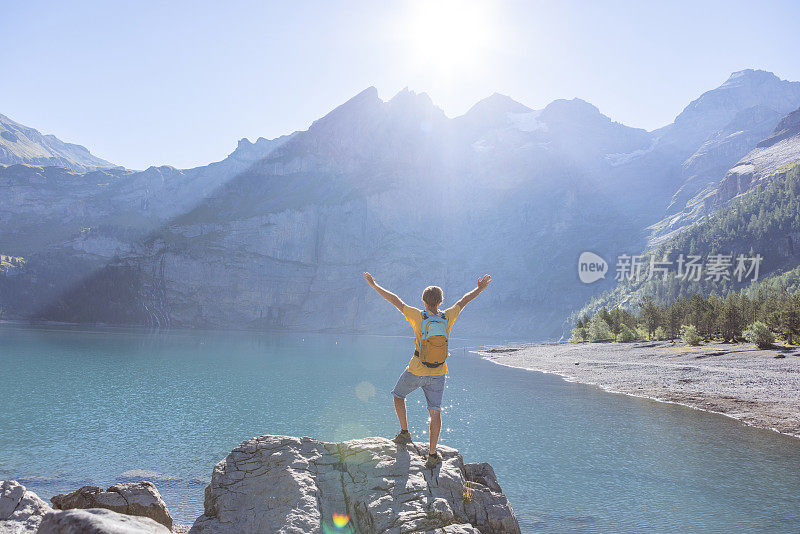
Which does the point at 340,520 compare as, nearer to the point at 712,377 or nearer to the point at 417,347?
the point at 417,347

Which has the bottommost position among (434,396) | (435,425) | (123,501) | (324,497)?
(123,501)

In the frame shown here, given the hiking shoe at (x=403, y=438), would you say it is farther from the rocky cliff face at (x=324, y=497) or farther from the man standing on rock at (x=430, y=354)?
the man standing on rock at (x=430, y=354)

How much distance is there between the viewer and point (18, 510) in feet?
34.0

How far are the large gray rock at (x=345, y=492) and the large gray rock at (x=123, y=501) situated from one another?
304cm

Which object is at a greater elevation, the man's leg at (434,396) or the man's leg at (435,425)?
the man's leg at (434,396)

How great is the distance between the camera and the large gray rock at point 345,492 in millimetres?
8812

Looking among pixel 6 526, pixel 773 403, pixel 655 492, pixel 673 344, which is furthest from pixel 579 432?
pixel 673 344

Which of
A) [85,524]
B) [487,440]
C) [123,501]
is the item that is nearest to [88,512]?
[85,524]

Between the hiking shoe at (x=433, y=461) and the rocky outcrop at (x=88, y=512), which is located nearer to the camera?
the rocky outcrop at (x=88, y=512)

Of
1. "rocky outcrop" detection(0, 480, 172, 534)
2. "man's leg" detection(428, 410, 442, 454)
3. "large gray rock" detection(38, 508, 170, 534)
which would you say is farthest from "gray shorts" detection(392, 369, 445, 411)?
"large gray rock" detection(38, 508, 170, 534)

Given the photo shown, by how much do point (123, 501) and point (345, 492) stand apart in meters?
6.23

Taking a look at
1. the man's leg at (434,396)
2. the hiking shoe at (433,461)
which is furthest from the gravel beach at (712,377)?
the man's leg at (434,396)

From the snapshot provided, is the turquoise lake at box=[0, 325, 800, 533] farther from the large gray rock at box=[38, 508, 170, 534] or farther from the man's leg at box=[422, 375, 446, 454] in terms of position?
the large gray rock at box=[38, 508, 170, 534]

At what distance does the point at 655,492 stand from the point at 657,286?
20013cm
